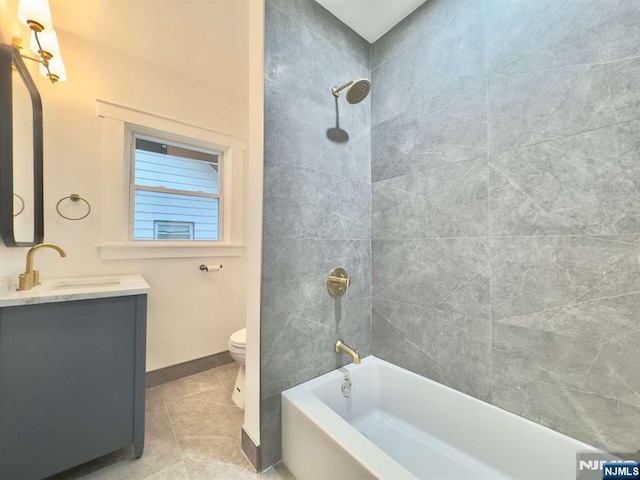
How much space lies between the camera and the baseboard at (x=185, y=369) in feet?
6.57

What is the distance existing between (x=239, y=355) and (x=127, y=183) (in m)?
1.63

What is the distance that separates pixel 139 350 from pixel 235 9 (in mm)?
2070

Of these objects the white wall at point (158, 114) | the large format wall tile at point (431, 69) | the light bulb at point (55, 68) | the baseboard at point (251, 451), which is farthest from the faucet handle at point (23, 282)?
the large format wall tile at point (431, 69)

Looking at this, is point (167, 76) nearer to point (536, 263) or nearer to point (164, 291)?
point (164, 291)

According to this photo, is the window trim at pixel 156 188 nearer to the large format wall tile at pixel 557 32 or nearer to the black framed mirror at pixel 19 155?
the black framed mirror at pixel 19 155

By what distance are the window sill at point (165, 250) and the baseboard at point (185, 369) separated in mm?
927

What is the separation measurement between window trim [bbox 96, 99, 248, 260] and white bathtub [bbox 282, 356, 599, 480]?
1545 millimetres

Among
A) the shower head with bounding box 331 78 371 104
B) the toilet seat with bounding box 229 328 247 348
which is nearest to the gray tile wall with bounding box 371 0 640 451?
the shower head with bounding box 331 78 371 104

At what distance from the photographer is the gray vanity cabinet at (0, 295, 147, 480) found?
1022 millimetres


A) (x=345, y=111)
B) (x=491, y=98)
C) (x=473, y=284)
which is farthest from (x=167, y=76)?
(x=473, y=284)

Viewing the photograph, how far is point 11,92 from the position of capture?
4.11 feet

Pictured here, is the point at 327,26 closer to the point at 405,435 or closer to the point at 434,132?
the point at 434,132

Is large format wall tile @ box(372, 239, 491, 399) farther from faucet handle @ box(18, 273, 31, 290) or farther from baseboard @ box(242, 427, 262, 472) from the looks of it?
faucet handle @ box(18, 273, 31, 290)

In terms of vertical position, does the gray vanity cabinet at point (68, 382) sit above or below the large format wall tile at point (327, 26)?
below
